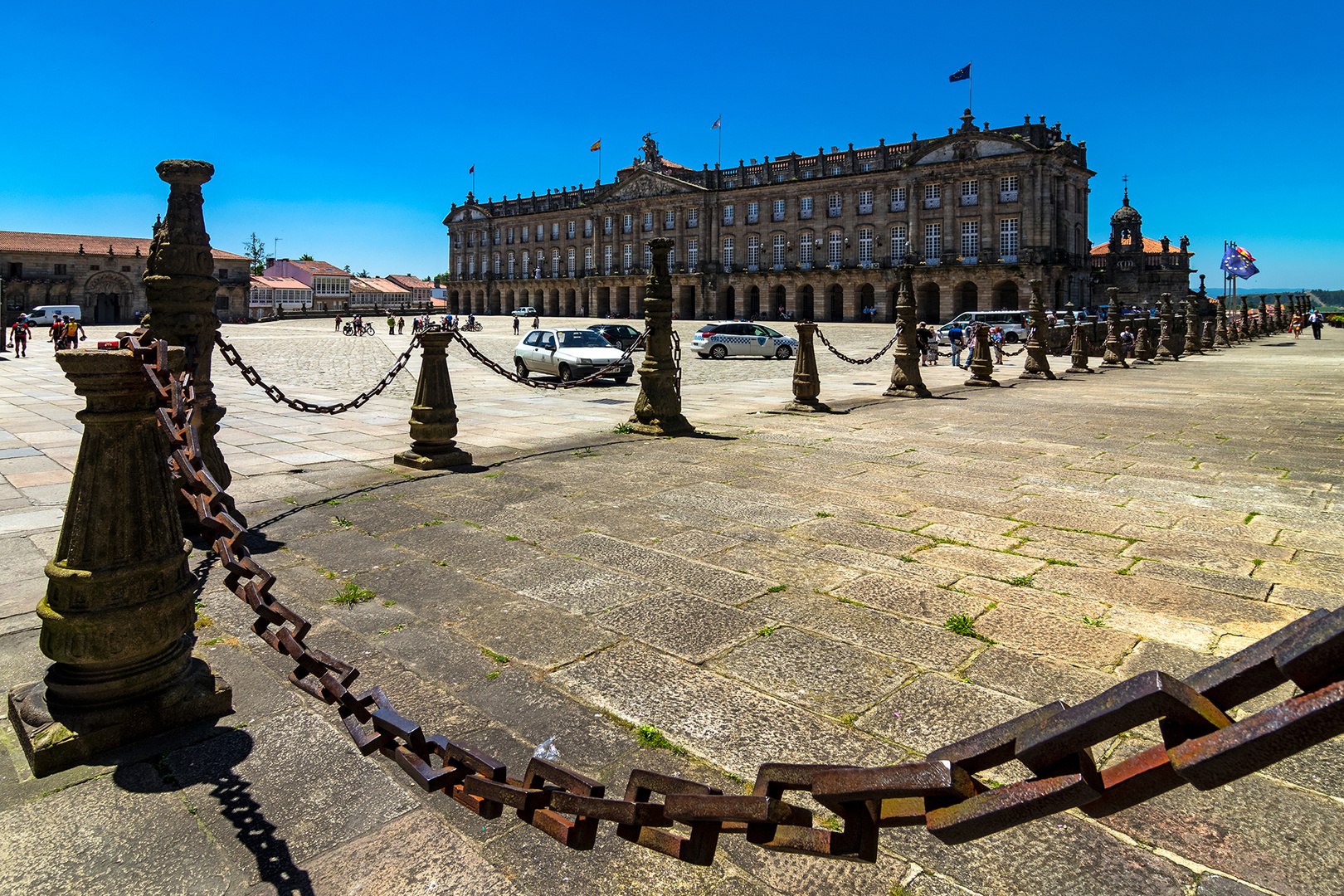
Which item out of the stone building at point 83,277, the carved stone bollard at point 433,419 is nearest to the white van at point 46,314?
the stone building at point 83,277

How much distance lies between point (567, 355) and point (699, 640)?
14.5 meters

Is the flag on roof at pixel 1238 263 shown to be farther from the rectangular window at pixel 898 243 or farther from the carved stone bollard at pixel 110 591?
the carved stone bollard at pixel 110 591

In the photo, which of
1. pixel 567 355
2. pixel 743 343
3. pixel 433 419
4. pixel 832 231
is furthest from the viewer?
pixel 832 231

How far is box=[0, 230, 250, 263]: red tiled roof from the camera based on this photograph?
66062 millimetres

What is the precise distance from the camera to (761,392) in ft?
51.3

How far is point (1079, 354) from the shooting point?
20625 millimetres

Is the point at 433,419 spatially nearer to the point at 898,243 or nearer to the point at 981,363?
the point at 981,363

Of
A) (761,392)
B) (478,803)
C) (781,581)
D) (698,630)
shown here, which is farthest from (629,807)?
(761,392)

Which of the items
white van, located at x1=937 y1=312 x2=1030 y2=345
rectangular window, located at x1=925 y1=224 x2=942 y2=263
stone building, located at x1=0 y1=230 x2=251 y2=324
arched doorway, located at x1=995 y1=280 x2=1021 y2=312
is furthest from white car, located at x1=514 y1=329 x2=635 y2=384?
stone building, located at x1=0 y1=230 x2=251 y2=324

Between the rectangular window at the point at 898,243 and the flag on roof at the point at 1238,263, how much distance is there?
66.9ft

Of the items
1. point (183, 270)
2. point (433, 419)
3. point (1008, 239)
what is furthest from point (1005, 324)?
point (183, 270)

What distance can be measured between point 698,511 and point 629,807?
14.3 feet

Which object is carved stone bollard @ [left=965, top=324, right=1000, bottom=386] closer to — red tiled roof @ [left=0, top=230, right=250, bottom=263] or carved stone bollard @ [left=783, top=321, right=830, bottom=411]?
carved stone bollard @ [left=783, top=321, right=830, bottom=411]

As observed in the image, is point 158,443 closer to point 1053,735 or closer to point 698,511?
point 1053,735
